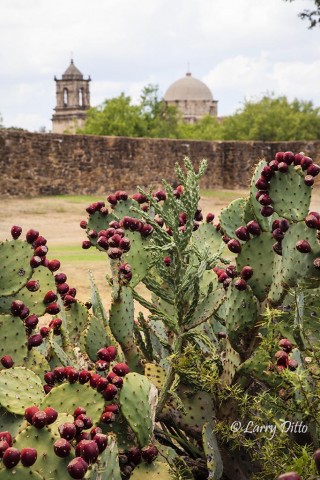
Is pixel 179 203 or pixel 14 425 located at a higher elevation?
pixel 179 203

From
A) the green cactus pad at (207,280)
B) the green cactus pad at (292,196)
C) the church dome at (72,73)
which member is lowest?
the green cactus pad at (207,280)

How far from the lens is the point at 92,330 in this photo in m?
3.11

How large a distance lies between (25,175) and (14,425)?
22.6 metres

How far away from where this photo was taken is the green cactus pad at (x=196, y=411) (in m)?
3.07

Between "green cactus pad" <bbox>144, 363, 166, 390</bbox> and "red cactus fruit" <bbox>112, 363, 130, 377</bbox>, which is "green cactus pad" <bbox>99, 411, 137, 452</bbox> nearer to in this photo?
"red cactus fruit" <bbox>112, 363, 130, 377</bbox>

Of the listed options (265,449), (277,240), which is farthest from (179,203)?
(265,449)

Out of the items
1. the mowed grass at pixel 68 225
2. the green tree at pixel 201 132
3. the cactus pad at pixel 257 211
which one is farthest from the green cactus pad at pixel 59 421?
the green tree at pixel 201 132

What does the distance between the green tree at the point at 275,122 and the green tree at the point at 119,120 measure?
10.6 meters

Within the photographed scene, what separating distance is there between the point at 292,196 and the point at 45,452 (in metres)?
1.33

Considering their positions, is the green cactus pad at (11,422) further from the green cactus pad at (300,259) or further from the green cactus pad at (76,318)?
the green cactus pad at (76,318)

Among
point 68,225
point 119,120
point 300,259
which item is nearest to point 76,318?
point 300,259

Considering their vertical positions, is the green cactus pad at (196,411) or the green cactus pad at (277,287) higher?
the green cactus pad at (277,287)

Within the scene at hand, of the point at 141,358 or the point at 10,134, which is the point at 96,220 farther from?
the point at 10,134

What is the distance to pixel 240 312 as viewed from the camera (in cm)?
297
